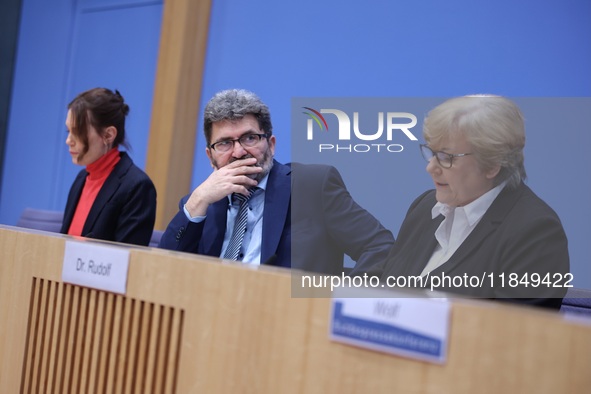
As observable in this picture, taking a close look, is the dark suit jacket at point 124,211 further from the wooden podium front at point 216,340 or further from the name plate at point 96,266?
the name plate at point 96,266

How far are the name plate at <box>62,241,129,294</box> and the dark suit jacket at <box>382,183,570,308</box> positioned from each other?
463mm

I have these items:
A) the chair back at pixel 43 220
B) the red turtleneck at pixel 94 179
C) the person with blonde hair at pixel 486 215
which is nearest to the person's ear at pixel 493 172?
the person with blonde hair at pixel 486 215

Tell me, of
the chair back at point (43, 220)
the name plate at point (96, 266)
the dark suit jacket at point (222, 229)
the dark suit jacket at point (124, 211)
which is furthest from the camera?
the chair back at point (43, 220)

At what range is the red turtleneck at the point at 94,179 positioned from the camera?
1.99 meters

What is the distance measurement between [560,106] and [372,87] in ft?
4.94

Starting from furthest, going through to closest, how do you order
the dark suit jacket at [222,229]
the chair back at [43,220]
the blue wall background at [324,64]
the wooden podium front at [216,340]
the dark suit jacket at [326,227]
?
the chair back at [43,220] → the dark suit jacket at [222,229] → the dark suit jacket at [326,227] → the blue wall background at [324,64] → the wooden podium front at [216,340]

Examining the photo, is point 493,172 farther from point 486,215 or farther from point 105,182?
point 105,182

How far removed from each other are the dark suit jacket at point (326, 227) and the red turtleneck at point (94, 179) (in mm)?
765

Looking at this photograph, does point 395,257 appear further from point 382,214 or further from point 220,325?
point 220,325

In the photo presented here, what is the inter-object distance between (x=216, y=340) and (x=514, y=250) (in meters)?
0.48

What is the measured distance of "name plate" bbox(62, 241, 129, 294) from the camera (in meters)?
0.80

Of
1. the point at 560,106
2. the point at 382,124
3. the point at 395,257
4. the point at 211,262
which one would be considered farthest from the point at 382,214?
the point at 211,262

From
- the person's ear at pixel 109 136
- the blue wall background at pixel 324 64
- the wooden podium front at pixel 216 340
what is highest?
the blue wall background at pixel 324 64

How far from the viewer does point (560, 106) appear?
3.26 feet
